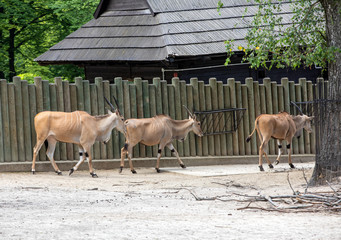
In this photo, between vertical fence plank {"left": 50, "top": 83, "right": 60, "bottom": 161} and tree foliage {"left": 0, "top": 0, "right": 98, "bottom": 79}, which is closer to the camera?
vertical fence plank {"left": 50, "top": 83, "right": 60, "bottom": 161}

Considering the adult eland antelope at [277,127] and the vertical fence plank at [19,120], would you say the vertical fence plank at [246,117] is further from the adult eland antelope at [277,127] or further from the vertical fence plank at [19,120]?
the vertical fence plank at [19,120]

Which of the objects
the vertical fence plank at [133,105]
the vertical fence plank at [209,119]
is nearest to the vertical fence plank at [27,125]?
the vertical fence plank at [133,105]

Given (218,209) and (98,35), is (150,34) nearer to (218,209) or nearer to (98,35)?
(98,35)

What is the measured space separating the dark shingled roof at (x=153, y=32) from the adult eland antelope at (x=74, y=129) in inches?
165

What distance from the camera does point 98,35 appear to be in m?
20.6

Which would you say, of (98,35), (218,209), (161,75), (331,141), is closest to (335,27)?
(331,141)

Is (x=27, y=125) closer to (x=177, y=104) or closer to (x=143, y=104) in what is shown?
(x=143, y=104)

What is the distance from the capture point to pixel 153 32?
19906 mm

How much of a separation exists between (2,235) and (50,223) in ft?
2.80

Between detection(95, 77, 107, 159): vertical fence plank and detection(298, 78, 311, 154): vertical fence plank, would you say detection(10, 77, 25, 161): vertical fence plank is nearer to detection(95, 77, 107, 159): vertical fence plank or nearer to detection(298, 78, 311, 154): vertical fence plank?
detection(95, 77, 107, 159): vertical fence plank

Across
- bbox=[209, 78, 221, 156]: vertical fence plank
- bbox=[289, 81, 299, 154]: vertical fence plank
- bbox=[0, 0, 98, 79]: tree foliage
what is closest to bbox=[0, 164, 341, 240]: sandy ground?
bbox=[209, 78, 221, 156]: vertical fence plank

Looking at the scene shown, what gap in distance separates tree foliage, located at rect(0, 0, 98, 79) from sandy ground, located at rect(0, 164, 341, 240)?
12.5 metres

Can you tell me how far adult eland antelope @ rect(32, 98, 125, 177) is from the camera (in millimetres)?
A: 13914

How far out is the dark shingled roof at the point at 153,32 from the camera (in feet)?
62.7
